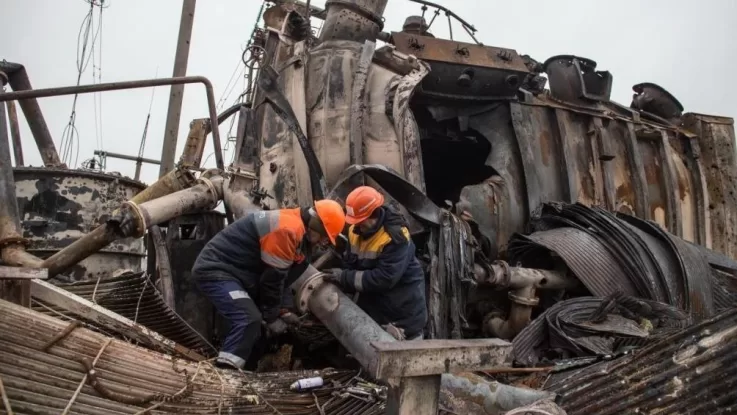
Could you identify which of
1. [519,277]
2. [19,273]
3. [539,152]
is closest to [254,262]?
[19,273]

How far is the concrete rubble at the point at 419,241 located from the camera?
266cm

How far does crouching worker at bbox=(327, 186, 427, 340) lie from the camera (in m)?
4.01

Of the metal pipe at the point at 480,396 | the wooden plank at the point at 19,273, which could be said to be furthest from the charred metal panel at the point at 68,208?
the metal pipe at the point at 480,396

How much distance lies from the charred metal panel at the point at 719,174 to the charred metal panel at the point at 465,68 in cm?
320

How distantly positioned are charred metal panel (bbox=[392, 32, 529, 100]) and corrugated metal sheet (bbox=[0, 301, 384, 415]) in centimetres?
372

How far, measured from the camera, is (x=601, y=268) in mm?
5328

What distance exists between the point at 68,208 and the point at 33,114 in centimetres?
113

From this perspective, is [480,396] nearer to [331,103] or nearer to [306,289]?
[306,289]

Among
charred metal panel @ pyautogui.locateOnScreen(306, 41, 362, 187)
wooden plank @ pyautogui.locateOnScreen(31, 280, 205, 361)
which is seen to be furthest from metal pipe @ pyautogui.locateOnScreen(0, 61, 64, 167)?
wooden plank @ pyautogui.locateOnScreen(31, 280, 205, 361)

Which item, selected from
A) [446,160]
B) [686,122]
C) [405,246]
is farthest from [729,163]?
[405,246]

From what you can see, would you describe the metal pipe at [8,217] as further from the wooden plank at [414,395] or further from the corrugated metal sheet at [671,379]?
the corrugated metal sheet at [671,379]

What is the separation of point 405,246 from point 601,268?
223 cm

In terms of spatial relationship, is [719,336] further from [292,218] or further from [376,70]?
[376,70]

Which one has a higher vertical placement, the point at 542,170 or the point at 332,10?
the point at 332,10
